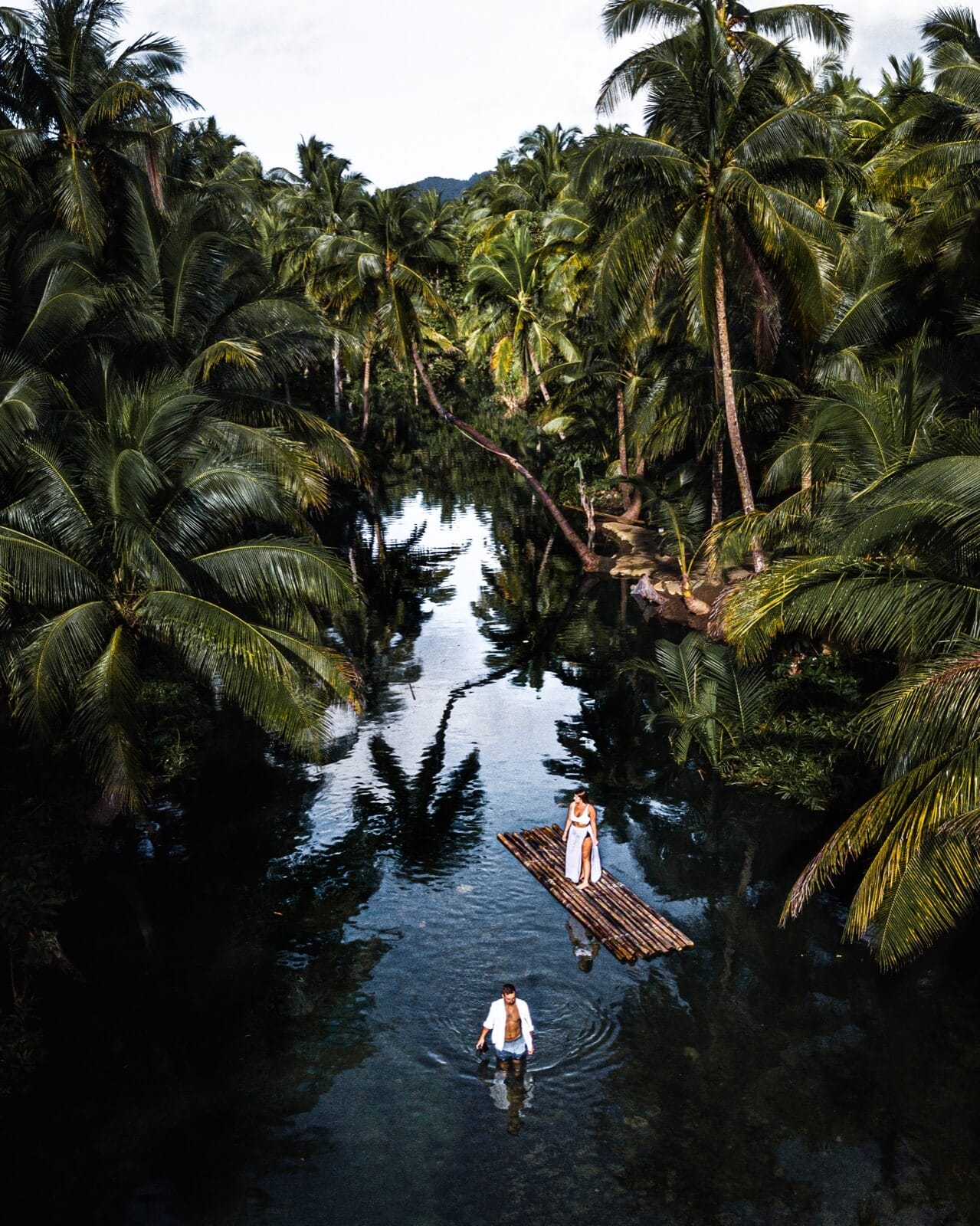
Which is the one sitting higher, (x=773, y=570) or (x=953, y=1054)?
(x=773, y=570)

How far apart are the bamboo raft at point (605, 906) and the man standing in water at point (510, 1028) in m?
2.26

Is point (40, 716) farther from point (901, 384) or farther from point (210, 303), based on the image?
point (901, 384)

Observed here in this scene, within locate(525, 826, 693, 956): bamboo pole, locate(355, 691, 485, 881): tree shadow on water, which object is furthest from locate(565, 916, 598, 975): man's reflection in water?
locate(355, 691, 485, 881): tree shadow on water

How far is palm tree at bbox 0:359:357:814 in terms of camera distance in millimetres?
12531

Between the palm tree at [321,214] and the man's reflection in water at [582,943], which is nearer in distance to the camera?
the man's reflection in water at [582,943]

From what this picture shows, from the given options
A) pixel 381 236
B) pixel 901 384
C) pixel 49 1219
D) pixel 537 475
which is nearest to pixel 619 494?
pixel 537 475

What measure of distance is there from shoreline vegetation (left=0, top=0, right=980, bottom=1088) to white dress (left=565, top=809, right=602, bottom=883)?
310 centimetres

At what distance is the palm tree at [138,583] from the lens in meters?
12.5

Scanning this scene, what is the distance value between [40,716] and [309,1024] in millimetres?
4837

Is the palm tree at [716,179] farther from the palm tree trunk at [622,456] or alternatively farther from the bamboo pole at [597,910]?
the palm tree trunk at [622,456]

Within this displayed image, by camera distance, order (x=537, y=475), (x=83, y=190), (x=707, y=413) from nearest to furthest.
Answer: (x=83, y=190) → (x=707, y=413) → (x=537, y=475)

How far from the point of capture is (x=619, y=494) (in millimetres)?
42031

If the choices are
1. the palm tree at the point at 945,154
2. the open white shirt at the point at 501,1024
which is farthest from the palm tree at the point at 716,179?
the open white shirt at the point at 501,1024

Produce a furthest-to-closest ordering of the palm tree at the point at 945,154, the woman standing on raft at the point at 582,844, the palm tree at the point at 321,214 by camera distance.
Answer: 1. the palm tree at the point at 321,214
2. the palm tree at the point at 945,154
3. the woman standing on raft at the point at 582,844
